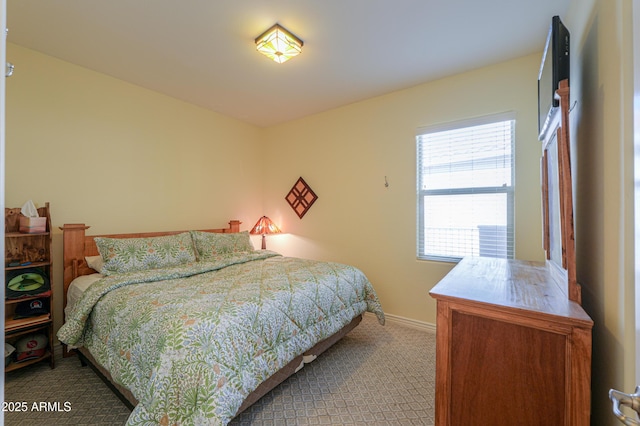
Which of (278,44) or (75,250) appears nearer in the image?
(278,44)

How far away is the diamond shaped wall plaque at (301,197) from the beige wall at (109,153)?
836mm

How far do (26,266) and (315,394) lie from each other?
7.76 ft

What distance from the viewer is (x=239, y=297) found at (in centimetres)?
173

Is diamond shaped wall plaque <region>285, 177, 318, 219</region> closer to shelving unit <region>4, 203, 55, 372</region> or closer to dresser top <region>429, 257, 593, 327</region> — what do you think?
dresser top <region>429, 257, 593, 327</region>

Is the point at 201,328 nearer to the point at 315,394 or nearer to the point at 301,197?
the point at 315,394

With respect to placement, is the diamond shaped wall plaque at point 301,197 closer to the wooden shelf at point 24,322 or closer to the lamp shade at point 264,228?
the lamp shade at point 264,228

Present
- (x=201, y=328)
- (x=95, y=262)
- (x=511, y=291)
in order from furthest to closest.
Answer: (x=95, y=262) → (x=201, y=328) → (x=511, y=291)

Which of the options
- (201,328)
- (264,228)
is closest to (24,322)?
(201,328)

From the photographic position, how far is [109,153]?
108 inches

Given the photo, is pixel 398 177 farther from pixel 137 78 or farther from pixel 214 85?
pixel 137 78

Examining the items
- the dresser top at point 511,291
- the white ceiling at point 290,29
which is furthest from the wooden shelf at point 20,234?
the dresser top at point 511,291

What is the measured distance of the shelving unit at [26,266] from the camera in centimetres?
200

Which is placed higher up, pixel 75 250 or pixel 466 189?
pixel 466 189

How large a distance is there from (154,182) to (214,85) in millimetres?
1273
